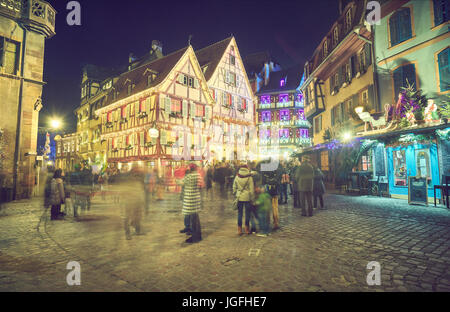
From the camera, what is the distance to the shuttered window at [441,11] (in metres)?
10.7

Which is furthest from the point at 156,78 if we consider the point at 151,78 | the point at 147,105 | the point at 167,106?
the point at 167,106

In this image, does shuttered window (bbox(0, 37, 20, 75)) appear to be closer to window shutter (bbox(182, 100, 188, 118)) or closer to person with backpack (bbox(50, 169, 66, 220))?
person with backpack (bbox(50, 169, 66, 220))

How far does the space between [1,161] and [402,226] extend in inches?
629

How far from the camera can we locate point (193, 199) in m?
5.39

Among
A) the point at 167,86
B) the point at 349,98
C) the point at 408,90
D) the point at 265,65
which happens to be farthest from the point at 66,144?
the point at 408,90

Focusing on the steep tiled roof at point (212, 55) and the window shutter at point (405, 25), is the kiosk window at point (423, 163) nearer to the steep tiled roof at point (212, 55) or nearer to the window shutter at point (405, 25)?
the window shutter at point (405, 25)

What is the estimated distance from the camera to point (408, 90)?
11516mm

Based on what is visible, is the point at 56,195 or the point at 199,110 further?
the point at 199,110

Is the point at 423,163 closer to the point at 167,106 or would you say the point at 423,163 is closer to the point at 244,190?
the point at 244,190

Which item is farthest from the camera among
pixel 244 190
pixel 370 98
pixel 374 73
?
pixel 370 98

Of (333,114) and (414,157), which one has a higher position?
(333,114)

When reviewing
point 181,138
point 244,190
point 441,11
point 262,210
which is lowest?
point 262,210

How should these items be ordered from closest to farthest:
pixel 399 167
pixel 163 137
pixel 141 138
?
pixel 399 167 < pixel 163 137 < pixel 141 138

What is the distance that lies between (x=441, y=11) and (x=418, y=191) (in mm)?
8028
